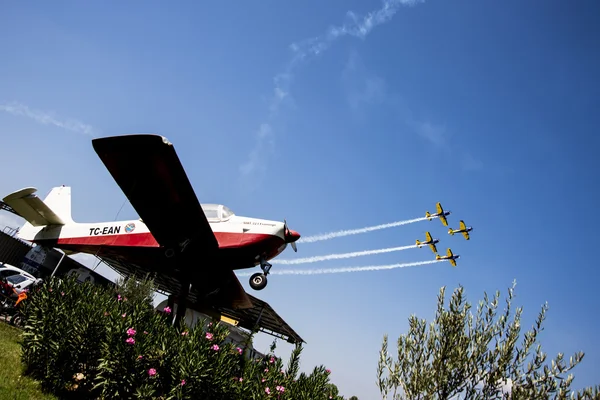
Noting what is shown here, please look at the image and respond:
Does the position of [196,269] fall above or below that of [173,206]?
below

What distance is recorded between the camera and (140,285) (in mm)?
12508

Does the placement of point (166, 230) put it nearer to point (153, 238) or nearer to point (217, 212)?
point (217, 212)

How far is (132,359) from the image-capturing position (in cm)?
664

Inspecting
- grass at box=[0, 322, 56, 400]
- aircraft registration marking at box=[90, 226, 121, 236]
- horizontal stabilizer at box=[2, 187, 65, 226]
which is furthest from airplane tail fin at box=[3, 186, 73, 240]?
grass at box=[0, 322, 56, 400]

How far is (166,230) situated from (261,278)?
164 inches

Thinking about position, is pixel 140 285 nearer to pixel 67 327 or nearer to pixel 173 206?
pixel 173 206

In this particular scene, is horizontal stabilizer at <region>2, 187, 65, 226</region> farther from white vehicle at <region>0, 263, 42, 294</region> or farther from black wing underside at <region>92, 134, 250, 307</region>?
black wing underside at <region>92, 134, 250, 307</region>

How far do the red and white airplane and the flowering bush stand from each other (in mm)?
4208

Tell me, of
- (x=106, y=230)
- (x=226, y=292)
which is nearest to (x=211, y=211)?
(x=226, y=292)

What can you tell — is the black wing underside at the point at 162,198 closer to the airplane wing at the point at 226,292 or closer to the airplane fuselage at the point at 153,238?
the airplane wing at the point at 226,292

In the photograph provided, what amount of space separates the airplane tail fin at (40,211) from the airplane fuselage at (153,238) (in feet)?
1.28

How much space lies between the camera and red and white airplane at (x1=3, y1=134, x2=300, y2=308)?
10820 mm

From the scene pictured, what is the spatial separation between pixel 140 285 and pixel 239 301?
6088 mm

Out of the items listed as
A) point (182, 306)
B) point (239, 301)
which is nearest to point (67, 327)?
point (182, 306)
